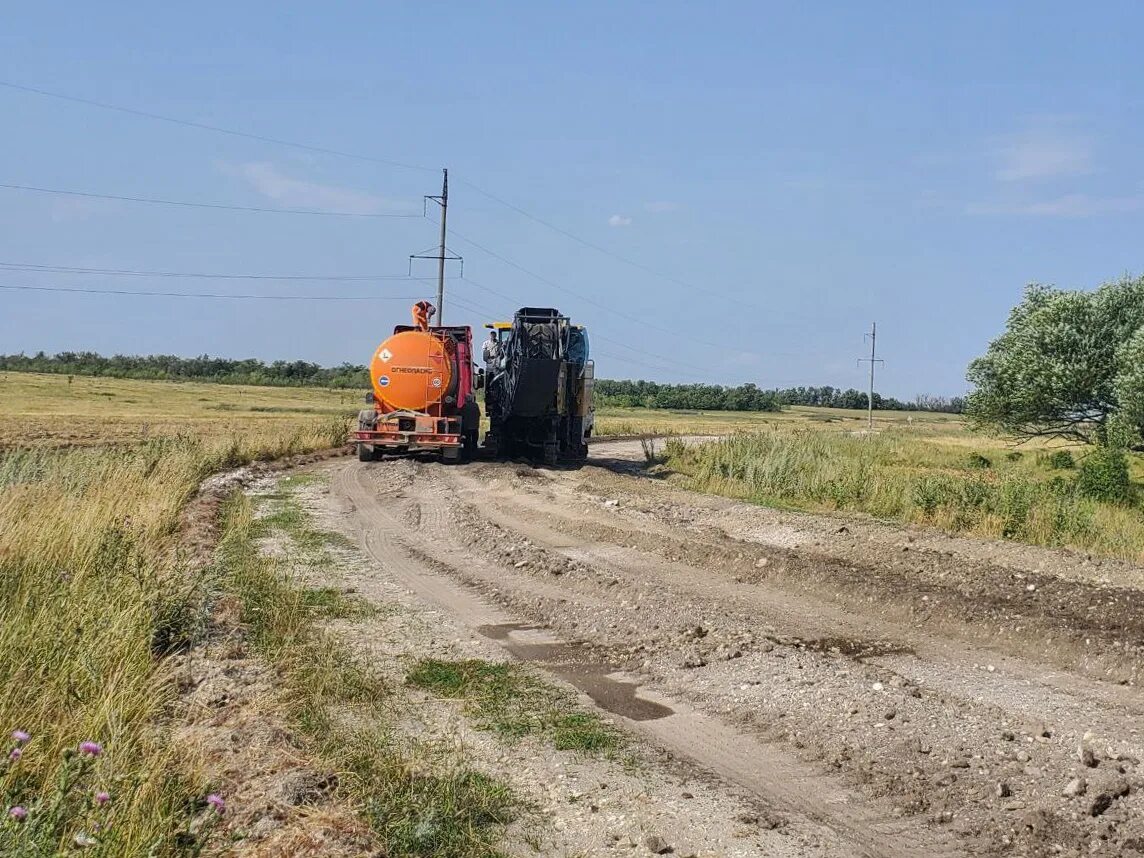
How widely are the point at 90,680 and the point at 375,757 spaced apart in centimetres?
162

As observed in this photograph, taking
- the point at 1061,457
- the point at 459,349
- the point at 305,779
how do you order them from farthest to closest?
the point at 1061,457 < the point at 459,349 < the point at 305,779

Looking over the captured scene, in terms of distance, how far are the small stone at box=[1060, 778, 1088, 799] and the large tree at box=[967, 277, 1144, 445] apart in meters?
26.8

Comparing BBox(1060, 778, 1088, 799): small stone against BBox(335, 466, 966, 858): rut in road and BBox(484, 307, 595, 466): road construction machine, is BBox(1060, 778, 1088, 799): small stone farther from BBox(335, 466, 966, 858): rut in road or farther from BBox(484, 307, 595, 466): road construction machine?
BBox(484, 307, 595, 466): road construction machine

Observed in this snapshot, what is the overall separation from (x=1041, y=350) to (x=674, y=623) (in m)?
27.3

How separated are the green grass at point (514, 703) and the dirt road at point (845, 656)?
310 millimetres

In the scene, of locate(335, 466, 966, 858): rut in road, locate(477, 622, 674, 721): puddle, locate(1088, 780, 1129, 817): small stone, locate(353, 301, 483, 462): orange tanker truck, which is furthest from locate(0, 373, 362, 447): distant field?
locate(1088, 780, 1129, 817): small stone

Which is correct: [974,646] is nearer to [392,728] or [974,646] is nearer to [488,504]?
[392,728]

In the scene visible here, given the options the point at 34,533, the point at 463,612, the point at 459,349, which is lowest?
the point at 463,612

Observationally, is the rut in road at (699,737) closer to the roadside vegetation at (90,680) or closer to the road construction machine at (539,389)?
the roadside vegetation at (90,680)

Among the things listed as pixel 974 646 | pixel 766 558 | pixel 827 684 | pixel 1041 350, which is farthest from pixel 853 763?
pixel 1041 350

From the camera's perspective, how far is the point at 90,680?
5926 mm

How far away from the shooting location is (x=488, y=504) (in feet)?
64.5

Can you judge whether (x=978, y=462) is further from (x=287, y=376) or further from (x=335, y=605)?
(x=287, y=376)

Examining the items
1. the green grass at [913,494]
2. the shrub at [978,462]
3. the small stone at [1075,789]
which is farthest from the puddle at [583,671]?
the shrub at [978,462]
